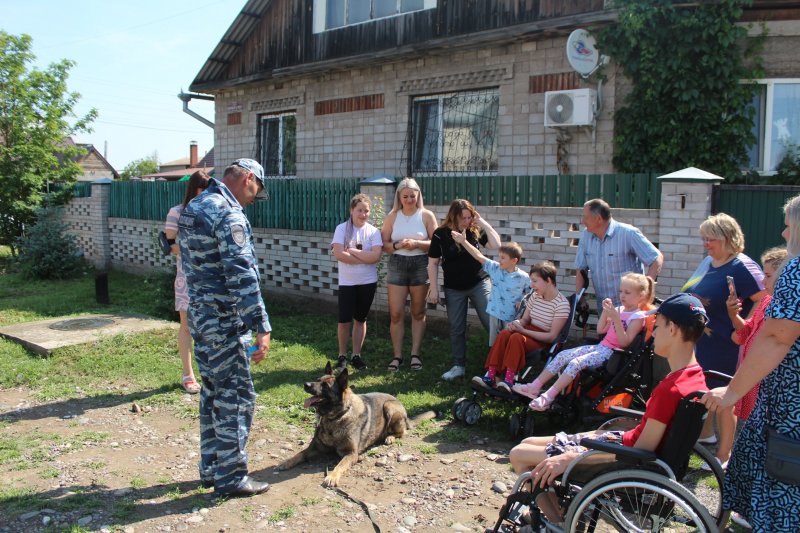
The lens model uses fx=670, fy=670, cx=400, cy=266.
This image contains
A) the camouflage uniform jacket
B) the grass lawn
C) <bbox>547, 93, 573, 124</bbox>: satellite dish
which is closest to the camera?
the camouflage uniform jacket

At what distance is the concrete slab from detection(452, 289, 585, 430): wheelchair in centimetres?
494

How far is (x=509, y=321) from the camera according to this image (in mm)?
6355

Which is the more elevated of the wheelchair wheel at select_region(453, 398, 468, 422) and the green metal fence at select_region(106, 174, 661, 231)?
the green metal fence at select_region(106, 174, 661, 231)

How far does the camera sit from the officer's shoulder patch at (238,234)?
4.25m

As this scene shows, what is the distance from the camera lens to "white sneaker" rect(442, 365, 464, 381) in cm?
696

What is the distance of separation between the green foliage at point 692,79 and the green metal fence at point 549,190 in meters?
1.89

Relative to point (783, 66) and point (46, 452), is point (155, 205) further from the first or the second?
point (783, 66)

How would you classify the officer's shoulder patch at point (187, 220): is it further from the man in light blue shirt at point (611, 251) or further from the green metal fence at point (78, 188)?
the green metal fence at point (78, 188)

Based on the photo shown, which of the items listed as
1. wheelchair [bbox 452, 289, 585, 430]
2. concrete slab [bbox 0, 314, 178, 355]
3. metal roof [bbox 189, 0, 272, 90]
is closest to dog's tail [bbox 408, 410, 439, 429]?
wheelchair [bbox 452, 289, 585, 430]

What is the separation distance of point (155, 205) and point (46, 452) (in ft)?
32.5

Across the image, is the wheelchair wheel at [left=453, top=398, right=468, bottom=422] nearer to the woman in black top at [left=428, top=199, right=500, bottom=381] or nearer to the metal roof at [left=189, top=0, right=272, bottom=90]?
the woman in black top at [left=428, top=199, right=500, bottom=381]

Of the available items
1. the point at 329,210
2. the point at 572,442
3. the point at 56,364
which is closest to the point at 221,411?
the point at 572,442

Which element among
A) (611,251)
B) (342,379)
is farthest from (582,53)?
(342,379)

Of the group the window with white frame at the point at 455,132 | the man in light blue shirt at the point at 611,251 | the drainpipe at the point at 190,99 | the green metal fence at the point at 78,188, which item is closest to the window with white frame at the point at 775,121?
the window with white frame at the point at 455,132
